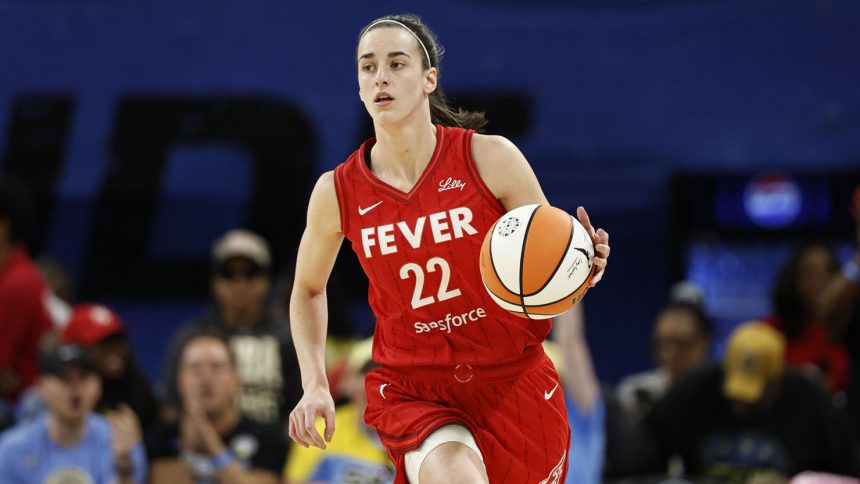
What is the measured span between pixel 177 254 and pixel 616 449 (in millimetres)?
4609

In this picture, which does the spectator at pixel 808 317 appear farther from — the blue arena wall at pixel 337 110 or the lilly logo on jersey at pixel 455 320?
the lilly logo on jersey at pixel 455 320

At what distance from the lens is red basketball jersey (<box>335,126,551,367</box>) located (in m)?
4.50

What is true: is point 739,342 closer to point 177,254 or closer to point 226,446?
point 226,446

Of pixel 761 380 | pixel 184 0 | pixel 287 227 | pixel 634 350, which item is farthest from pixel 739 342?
pixel 184 0

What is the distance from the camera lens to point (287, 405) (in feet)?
25.9

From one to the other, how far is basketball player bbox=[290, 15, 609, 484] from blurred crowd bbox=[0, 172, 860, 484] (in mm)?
1874

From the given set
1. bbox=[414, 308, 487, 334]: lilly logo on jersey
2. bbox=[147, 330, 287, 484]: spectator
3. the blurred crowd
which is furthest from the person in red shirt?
bbox=[414, 308, 487, 334]: lilly logo on jersey

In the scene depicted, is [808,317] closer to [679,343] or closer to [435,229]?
[679,343]

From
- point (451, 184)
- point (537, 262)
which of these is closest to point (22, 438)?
point (451, 184)

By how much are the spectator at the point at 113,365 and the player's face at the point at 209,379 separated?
2.62 ft

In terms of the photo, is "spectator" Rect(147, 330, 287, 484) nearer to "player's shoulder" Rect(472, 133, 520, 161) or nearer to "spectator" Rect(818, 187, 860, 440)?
"player's shoulder" Rect(472, 133, 520, 161)

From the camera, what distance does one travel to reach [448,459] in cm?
432

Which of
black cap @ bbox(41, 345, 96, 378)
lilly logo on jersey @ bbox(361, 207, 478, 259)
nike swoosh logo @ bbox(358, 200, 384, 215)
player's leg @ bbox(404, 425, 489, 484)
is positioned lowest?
player's leg @ bbox(404, 425, 489, 484)

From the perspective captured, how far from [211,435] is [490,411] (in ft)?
9.38
